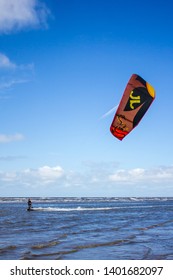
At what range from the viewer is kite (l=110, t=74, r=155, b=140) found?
9391 millimetres

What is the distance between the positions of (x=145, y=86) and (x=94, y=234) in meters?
9.66

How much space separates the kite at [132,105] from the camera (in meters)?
9.39

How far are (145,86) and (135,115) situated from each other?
0.81 meters

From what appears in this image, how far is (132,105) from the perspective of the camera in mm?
9406

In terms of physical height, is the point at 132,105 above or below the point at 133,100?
below

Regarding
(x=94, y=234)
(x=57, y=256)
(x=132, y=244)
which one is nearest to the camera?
(x=57, y=256)
